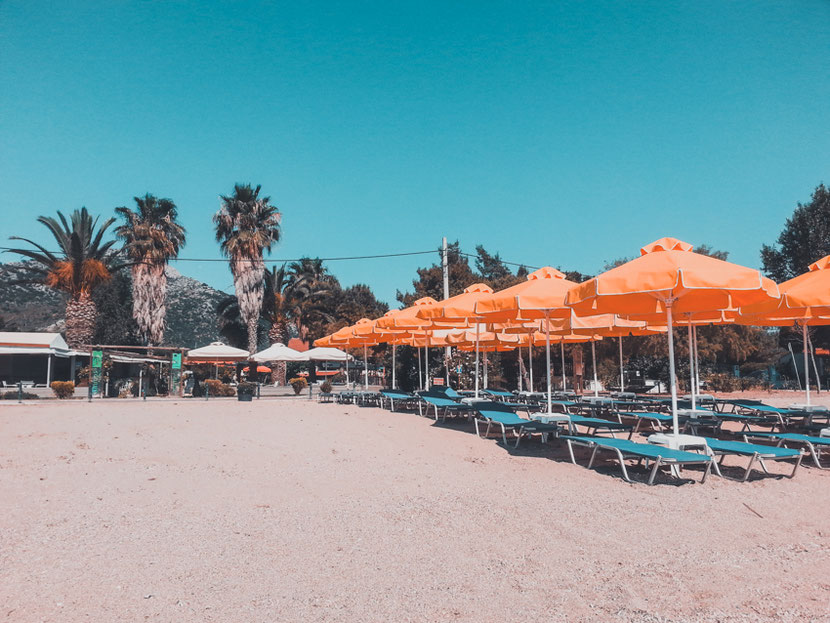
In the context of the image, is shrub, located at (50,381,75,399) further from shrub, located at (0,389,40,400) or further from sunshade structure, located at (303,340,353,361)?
sunshade structure, located at (303,340,353,361)

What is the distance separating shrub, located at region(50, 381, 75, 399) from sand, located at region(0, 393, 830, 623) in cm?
1632

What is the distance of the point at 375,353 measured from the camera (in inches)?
1315

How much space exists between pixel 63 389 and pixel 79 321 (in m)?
5.29

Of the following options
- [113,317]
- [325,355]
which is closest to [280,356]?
[325,355]

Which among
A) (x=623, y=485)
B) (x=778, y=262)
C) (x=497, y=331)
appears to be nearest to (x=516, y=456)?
(x=623, y=485)

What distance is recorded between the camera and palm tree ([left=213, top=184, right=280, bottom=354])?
3153cm

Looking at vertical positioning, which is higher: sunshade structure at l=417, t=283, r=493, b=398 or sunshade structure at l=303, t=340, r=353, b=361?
sunshade structure at l=417, t=283, r=493, b=398

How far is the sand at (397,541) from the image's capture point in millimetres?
3332

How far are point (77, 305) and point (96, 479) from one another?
23328 mm

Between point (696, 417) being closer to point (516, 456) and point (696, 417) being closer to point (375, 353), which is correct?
point (516, 456)

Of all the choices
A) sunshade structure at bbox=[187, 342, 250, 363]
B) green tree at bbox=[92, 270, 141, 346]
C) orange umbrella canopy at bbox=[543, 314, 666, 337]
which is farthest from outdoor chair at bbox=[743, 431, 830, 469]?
green tree at bbox=[92, 270, 141, 346]

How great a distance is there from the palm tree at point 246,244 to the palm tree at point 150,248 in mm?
2394

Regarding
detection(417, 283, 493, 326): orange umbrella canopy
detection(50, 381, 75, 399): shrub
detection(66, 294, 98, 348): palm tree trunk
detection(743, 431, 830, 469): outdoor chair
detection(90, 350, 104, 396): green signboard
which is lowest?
detection(743, 431, 830, 469): outdoor chair

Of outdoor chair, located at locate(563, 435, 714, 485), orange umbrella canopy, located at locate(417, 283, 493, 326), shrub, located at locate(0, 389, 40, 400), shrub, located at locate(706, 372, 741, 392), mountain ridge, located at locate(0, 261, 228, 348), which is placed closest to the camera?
outdoor chair, located at locate(563, 435, 714, 485)
